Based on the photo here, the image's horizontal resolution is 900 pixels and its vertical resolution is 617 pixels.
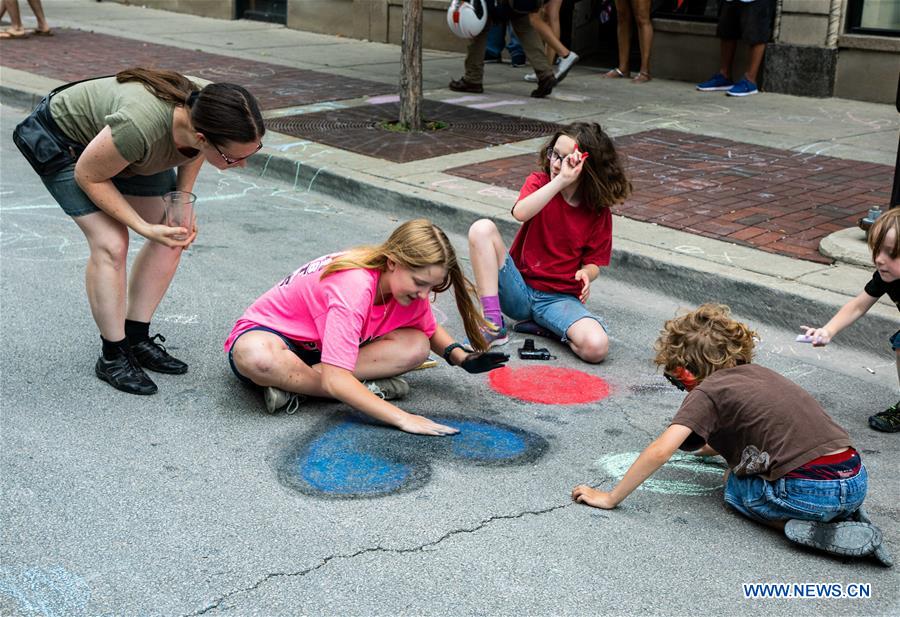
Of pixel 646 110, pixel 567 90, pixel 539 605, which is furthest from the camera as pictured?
pixel 567 90

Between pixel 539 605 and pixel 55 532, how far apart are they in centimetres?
141

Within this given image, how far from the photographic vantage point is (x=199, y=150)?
12.5 feet

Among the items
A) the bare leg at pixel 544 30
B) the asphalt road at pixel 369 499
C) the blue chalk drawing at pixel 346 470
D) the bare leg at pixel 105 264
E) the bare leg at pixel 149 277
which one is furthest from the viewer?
the bare leg at pixel 544 30

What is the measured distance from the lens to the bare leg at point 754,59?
1022cm

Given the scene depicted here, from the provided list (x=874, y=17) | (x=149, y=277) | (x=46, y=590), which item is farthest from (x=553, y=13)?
(x=46, y=590)

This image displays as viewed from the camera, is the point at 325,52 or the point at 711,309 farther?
the point at 325,52

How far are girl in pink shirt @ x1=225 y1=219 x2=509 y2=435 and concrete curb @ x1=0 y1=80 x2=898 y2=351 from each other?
169cm

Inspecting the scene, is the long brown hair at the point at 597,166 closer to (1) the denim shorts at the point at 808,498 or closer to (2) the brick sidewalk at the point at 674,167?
(2) the brick sidewalk at the point at 674,167

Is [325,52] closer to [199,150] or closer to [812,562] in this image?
[199,150]

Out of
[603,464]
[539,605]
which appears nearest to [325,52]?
[603,464]

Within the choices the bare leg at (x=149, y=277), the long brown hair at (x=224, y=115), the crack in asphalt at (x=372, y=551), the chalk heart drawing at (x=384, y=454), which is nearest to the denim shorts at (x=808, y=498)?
the crack in asphalt at (x=372, y=551)

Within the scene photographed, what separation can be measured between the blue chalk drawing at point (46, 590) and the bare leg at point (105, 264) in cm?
135

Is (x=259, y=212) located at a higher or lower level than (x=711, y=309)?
lower

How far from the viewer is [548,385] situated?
435 cm
